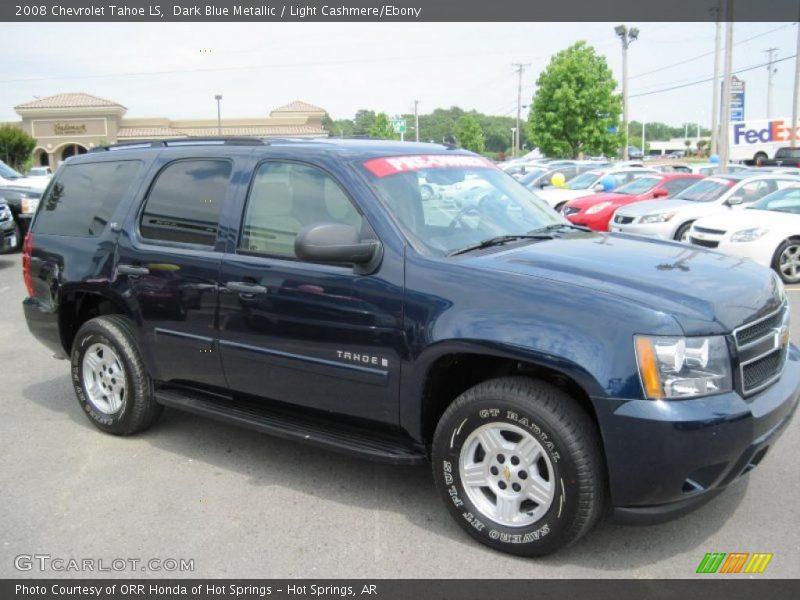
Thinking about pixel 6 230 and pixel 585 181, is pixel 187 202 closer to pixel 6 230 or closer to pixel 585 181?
pixel 6 230

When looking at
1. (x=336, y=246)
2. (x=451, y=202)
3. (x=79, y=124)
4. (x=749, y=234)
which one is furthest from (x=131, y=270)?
(x=79, y=124)

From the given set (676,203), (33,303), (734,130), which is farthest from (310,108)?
(33,303)

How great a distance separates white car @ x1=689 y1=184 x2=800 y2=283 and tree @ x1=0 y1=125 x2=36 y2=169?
4191 cm

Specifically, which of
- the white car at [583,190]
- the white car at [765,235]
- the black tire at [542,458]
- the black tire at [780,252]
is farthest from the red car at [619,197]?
the black tire at [542,458]

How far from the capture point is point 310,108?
154ft

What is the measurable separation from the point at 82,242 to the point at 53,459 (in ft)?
4.72

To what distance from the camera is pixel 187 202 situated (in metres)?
4.52

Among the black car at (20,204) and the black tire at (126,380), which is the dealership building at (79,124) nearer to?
the black car at (20,204)

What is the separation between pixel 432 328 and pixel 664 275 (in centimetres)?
111

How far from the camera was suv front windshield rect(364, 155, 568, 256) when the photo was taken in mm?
3820

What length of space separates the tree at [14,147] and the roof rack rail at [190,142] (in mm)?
42577

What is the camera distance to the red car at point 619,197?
49.6ft

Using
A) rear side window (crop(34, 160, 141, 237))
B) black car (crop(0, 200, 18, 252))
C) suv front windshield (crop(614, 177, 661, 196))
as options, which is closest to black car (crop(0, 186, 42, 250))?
black car (crop(0, 200, 18, 252))

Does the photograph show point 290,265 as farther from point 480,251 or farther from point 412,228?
point 480,251
